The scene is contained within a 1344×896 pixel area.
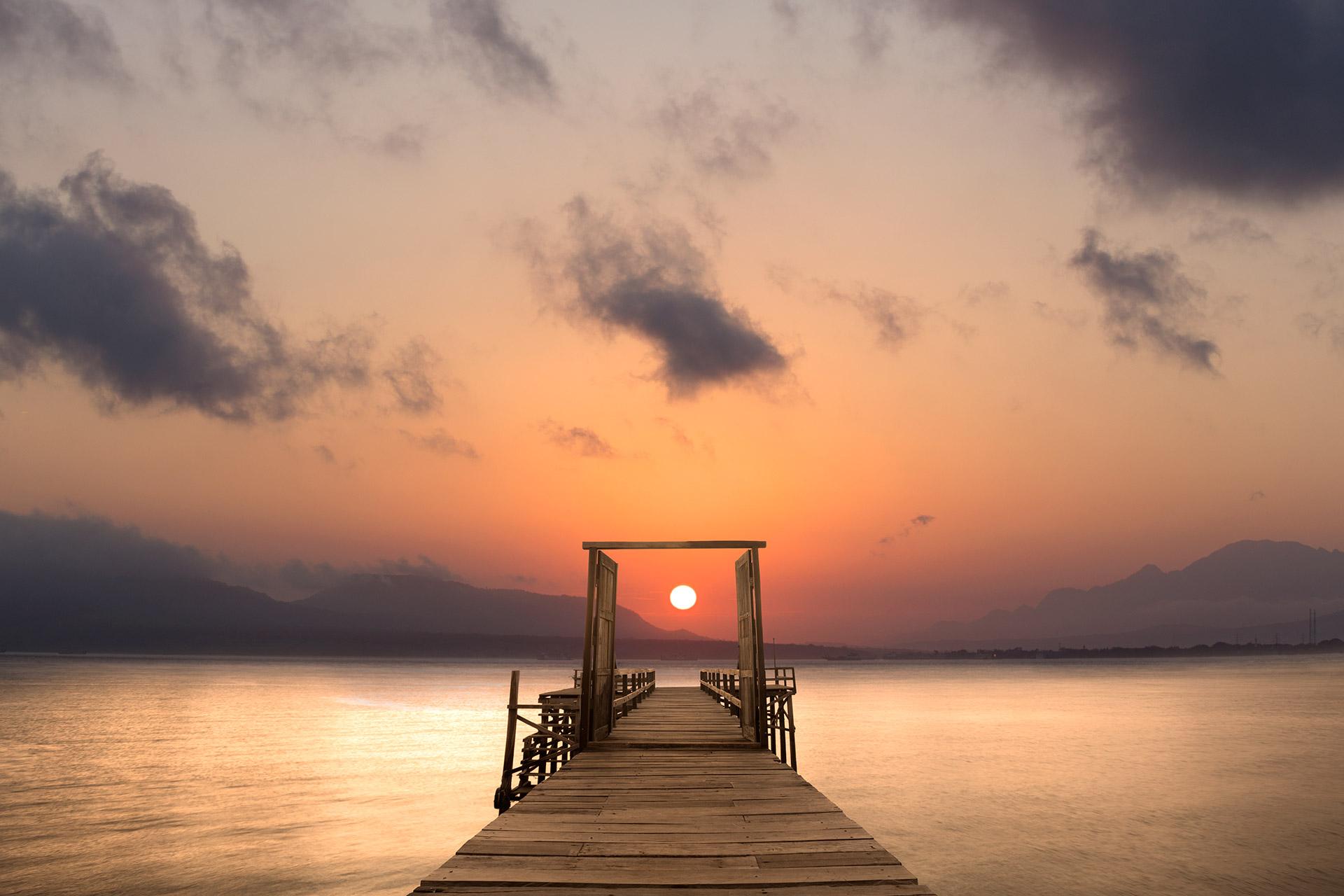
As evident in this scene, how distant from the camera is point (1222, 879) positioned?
21219 millimetres

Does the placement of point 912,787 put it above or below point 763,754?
below

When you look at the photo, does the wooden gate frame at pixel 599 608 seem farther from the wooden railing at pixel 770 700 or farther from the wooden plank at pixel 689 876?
the wooden plank at pixel 689 876

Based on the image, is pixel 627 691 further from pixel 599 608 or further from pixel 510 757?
pixel 599 608

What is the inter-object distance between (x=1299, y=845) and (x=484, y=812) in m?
24.4

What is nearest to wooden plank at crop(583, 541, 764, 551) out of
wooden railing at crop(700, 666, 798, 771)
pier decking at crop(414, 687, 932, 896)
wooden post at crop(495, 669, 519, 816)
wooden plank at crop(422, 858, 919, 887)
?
wooden railing at crop(700, 666, 798, 771)

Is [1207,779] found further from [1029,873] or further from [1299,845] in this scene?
[1029,873]

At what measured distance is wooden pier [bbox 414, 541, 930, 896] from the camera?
6594 mm

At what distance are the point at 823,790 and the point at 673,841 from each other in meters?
29.0

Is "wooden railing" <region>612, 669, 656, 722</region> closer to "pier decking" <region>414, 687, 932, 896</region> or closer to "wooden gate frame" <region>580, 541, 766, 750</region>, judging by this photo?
"wooden gate frame" <region>580, 541, 766, 750</region>

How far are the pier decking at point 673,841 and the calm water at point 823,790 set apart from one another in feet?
39.7

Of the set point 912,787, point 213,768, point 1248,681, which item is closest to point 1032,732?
point 912,787

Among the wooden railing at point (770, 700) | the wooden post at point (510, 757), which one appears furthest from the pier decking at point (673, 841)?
the wooden post at point (510, 757)

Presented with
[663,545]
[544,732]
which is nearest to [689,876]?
[663,545]

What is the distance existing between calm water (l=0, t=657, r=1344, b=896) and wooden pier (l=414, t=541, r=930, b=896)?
31.3 feet
